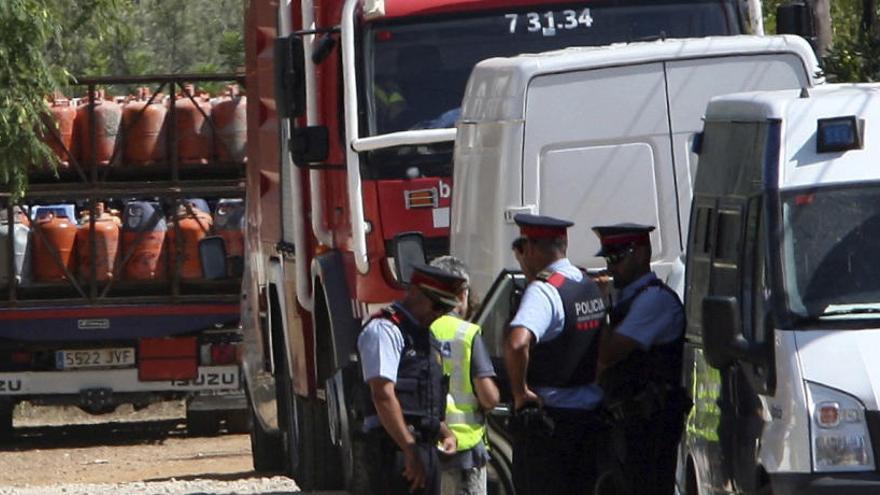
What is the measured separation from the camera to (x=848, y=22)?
19.2m

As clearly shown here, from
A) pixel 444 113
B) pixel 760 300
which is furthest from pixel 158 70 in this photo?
pixel 760 300

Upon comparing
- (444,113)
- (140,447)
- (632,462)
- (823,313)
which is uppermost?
(444,113)

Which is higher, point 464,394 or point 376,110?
point 376,110

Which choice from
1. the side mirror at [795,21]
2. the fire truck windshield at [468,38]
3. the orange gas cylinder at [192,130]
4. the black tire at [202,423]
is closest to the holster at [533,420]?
the fire truck windshield at [468,38]

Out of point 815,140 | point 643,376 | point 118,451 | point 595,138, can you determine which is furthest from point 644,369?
point 118,451

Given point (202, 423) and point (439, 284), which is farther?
point (202, 423)

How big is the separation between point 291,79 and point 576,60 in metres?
2.25

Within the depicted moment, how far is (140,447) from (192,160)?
2.71 metres

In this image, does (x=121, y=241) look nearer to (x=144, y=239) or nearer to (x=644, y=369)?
(x=144, y=239)

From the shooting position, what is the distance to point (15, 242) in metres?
18.2

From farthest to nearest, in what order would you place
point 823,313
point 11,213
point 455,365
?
1. point 11,213
2. point 455,365
3. point 823,313

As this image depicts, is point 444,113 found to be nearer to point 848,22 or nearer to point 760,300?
point 760,300

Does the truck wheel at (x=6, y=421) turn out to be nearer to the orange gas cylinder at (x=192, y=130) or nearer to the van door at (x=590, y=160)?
the orange gas cylinder at (x=192, y=130)

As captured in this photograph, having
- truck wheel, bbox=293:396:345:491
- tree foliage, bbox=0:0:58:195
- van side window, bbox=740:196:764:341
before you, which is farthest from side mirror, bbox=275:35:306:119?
van side window, bbox=740:196:764:341
